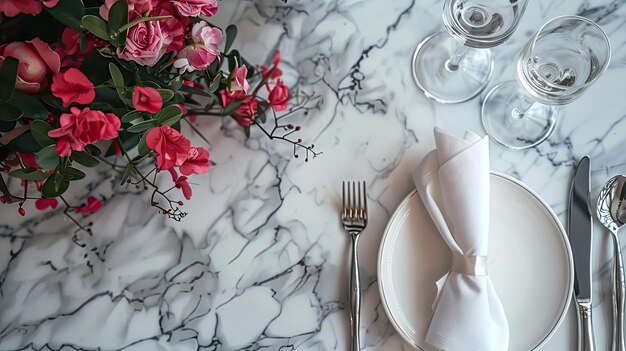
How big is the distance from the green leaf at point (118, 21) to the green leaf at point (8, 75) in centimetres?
9

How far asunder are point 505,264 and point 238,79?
45cm

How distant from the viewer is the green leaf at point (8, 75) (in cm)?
56

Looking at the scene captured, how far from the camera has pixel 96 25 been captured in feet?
1.86

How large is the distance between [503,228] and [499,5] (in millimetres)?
306

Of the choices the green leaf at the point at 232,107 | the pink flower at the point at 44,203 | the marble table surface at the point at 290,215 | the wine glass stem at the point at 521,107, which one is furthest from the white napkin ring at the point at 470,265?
the pink flower at the point at 44,203

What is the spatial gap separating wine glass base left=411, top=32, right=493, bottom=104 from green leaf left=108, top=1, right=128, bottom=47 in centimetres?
47

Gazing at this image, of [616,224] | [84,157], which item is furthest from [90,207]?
[616,224]

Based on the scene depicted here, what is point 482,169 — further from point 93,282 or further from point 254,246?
point 93,282

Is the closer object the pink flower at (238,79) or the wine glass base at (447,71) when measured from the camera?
the pink flower at (238,79)

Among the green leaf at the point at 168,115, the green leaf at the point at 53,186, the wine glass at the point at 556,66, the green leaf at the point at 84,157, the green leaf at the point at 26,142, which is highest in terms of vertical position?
the wine glass at the point at 556,66

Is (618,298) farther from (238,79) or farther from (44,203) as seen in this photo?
(44,203)

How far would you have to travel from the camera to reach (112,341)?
0.87m

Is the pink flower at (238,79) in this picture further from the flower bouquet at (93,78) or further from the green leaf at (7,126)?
the green leaf at (7,126)

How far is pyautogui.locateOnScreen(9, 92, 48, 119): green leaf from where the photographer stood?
0.60m
